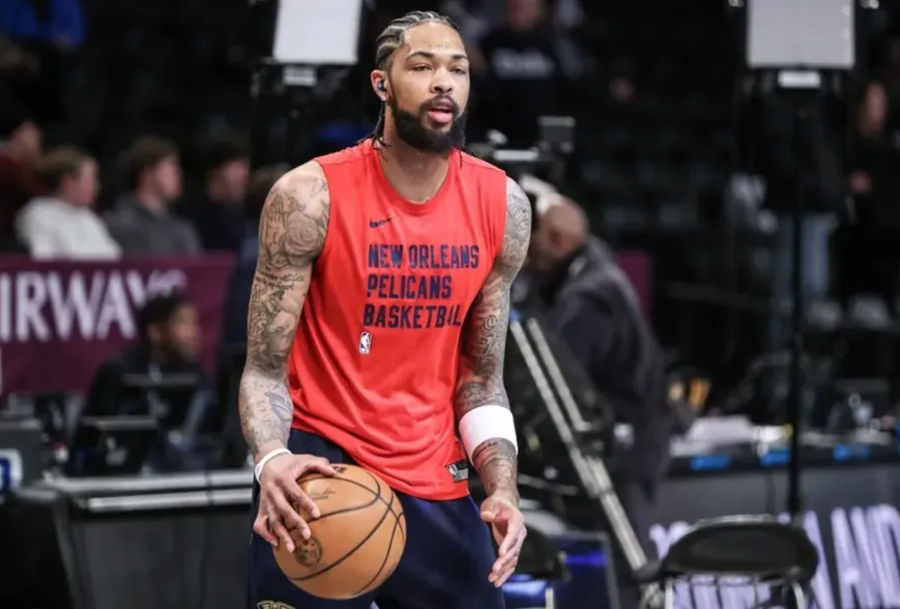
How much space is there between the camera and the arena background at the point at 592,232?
22.0 feet

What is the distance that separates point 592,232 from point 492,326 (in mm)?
8738

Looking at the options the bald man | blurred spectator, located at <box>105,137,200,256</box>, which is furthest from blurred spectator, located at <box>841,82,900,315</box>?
the bald man

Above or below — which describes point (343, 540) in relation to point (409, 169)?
below

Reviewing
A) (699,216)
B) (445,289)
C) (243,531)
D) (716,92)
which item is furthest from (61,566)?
(716,92)

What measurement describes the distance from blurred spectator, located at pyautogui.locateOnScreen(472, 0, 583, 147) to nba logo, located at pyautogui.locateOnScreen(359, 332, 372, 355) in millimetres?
6478

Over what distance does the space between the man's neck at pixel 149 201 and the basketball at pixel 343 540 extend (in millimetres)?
6417

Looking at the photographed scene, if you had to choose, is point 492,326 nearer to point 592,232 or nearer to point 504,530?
point 504,530

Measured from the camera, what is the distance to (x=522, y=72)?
11.5 metres

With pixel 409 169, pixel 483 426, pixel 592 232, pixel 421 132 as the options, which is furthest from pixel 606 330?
pixel 592 232

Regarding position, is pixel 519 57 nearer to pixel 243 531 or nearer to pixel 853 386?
pixel 853 386

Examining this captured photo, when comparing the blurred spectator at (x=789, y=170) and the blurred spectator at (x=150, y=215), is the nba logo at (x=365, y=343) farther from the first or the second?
the blurred spectator at (x=150, y=215)

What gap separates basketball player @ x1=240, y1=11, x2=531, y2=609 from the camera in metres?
4.55

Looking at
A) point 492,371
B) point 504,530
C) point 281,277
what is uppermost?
point 281,277

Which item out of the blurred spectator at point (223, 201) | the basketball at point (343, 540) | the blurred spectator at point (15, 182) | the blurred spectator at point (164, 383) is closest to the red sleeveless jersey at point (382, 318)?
the basketball at point (343, 540)
